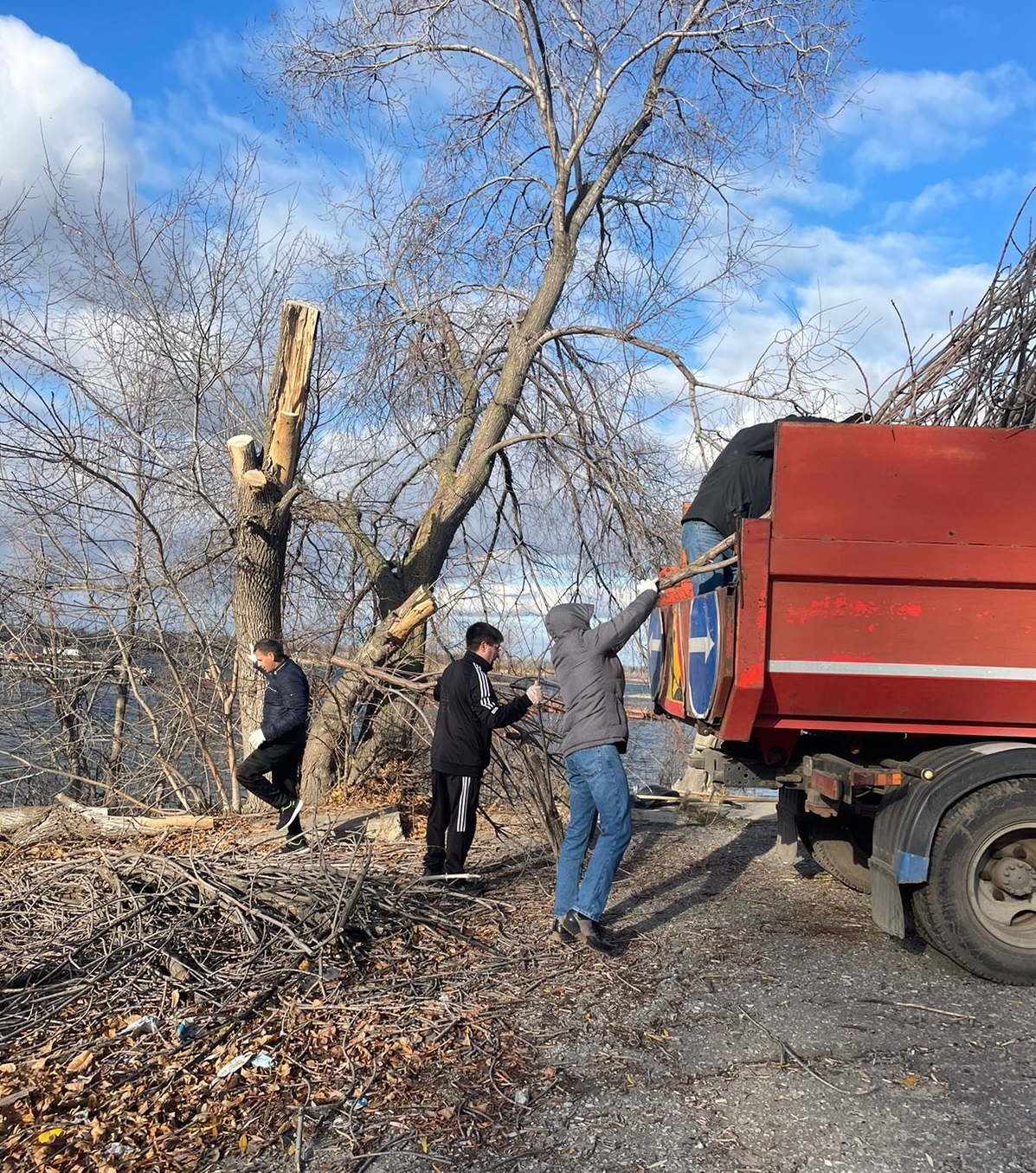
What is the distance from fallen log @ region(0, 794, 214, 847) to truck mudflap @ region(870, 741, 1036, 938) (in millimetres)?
4834

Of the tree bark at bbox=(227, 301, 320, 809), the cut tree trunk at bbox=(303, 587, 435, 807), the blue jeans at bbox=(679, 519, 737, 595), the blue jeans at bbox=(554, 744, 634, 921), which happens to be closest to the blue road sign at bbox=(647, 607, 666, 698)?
the blue jeans at bbox=(679, 519, 737, 595)

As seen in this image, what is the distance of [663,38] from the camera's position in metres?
9.28

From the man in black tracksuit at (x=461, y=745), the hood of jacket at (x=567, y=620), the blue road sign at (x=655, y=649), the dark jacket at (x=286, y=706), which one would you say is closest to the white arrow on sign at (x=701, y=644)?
the hood of jacket at (x=567, y=620)

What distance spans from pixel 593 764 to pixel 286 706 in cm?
272

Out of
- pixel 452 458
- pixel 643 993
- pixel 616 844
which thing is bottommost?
pixel 643 993

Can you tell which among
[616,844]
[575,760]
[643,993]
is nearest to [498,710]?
[575,760]

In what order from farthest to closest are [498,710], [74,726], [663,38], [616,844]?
[663,38] < [74,726] < [498,710] < [616,844]

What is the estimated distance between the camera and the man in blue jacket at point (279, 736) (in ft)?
21.7

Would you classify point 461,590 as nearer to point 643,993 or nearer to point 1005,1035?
point 643,993

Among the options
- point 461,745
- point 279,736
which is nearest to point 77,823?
point 279,736

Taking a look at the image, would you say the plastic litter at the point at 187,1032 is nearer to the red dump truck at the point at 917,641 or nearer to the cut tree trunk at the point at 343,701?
the red dump truck at the point at 917,641

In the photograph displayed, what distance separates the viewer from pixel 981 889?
4.41 m

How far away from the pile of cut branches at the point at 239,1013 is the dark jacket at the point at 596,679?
3.90 feet

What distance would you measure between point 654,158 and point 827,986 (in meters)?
8.97
